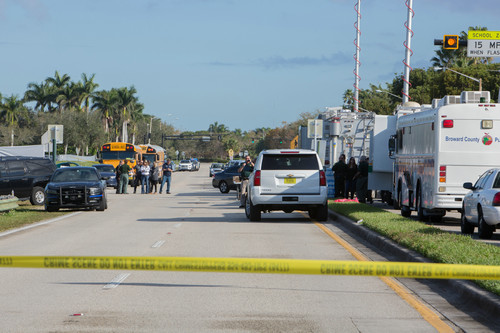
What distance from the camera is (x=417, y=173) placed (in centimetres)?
2242

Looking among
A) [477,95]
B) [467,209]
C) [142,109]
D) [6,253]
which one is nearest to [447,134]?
[477,95]

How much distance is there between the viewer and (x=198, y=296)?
9.52 m

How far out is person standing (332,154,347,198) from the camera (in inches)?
1250

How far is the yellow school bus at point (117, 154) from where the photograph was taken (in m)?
54.7

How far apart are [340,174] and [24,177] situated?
12.0 m

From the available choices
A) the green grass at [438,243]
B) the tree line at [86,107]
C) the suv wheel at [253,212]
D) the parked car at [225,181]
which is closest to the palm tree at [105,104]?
the tree line at [86,107]

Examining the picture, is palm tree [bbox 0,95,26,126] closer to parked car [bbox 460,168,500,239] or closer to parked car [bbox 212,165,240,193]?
parked car [bbox 212,165,240,193]

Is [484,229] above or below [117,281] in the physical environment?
above

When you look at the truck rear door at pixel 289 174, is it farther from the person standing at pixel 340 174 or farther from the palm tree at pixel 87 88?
the palm tree at pixel 87 88

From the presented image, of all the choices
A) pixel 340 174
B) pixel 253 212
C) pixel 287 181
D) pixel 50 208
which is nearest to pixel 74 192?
pixel 50 208

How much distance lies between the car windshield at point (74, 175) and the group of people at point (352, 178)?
970 cm

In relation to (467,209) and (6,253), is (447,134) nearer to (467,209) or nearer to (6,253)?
(467,209)

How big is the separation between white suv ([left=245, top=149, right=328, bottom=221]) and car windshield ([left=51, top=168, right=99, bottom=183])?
24.5ft

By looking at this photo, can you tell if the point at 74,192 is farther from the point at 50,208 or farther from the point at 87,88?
the point at 87,88
